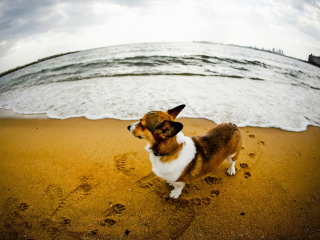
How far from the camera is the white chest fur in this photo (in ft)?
7.62

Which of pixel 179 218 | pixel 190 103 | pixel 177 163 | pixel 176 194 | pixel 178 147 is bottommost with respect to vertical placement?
pixel 179 218

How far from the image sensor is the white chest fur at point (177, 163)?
7.62 feet

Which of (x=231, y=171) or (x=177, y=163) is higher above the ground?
(x=177, y=163)

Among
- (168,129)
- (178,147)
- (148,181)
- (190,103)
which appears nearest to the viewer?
(168,129)

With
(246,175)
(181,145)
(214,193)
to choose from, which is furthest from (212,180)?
(181,145)

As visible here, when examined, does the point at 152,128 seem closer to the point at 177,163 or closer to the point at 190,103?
the point at 177,163

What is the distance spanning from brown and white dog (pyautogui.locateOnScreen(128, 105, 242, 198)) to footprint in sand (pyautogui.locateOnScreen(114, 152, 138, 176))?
0.98m

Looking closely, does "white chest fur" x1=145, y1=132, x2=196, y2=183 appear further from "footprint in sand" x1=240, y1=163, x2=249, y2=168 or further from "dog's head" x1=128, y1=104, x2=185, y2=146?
"footprint in sand" x1=240, y1=163, x2=249, y2=168

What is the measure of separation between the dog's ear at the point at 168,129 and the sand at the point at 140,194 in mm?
1471

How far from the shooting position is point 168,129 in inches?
74.0

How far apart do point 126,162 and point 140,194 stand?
0.89 m

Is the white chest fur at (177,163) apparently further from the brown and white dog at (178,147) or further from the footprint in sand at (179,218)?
the footprint in sand at (179,218)

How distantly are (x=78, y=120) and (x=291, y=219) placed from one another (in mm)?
6069

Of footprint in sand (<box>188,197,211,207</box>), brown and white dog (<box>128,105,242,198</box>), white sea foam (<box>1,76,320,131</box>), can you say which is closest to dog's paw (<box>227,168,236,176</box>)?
brown and white dog (<box>128,105,242,198</box>)
